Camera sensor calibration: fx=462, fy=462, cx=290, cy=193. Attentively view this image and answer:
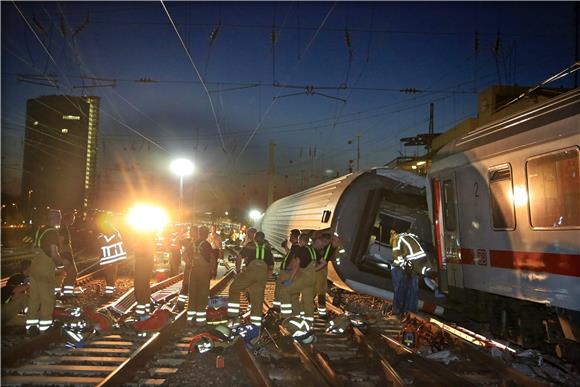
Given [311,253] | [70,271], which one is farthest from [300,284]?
[70,271]

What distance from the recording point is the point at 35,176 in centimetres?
5122

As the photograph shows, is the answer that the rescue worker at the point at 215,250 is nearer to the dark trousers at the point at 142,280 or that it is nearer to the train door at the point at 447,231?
the dark trousers at the point at 142,280

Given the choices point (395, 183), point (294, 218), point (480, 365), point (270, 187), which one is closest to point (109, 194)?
point (270, 187)

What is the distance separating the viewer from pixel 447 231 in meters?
8.04

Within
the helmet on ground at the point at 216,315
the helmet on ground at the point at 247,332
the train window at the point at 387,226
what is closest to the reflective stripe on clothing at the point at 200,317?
the helmet on ground at the point at 216,315

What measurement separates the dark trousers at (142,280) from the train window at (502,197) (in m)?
5.87

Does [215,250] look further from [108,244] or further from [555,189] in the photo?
[555,189]

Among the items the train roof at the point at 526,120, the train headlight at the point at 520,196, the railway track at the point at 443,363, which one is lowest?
the railway track at the point at 443,363

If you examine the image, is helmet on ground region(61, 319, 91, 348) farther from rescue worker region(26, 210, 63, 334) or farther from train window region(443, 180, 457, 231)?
train window region(443, 180, 457, 231)

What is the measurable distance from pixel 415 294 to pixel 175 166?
13.5m

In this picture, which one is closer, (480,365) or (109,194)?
(480,365)

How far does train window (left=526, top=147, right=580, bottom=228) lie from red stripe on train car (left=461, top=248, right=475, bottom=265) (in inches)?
57.9

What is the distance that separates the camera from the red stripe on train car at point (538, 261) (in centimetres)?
531

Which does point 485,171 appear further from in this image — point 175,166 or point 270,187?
point 270,187
